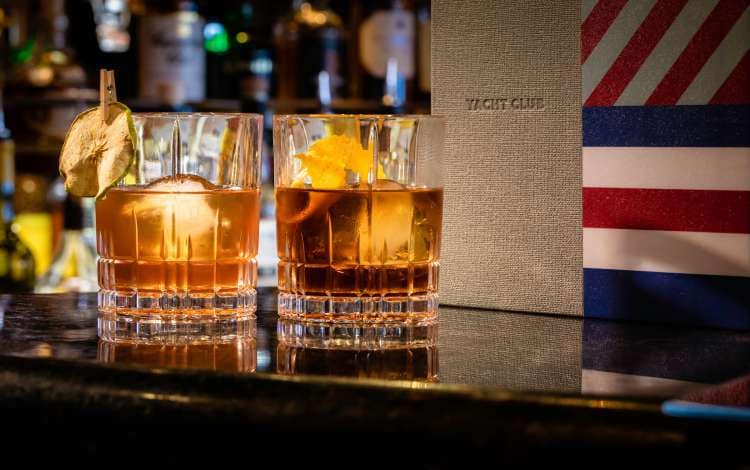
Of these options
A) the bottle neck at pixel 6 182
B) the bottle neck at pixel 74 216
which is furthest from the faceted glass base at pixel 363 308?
the bottle neck at pixel 6 182

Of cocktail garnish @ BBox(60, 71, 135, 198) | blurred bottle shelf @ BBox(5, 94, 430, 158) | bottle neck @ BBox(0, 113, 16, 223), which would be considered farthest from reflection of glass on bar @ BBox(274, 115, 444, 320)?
blurred bottle shelf @ BBox(5, 94, 430, 158)

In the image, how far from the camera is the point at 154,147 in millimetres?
1075

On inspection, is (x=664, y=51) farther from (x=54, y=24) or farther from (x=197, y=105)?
(x=54, y=24)

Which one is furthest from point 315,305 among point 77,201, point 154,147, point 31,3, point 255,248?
point 31,3

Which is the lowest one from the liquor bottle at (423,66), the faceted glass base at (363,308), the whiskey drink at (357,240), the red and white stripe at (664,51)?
the faceted glass base at (363,308)

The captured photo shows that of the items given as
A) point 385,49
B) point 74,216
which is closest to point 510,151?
point 74,216

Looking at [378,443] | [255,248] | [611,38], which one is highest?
[611,38]

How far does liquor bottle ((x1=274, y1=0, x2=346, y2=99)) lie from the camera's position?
11.2ft

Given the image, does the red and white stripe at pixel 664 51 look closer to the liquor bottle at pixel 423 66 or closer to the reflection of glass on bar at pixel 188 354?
the reflection of glass on bar at pixel 188 354

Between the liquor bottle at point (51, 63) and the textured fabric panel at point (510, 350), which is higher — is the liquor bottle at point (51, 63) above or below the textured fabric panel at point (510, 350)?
above

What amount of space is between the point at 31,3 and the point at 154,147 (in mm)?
2743

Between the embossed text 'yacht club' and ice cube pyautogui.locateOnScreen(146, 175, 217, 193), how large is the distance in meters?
0.31

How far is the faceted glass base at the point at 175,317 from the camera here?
3.40 feet

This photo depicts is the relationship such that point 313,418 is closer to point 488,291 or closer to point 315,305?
point 315,305
